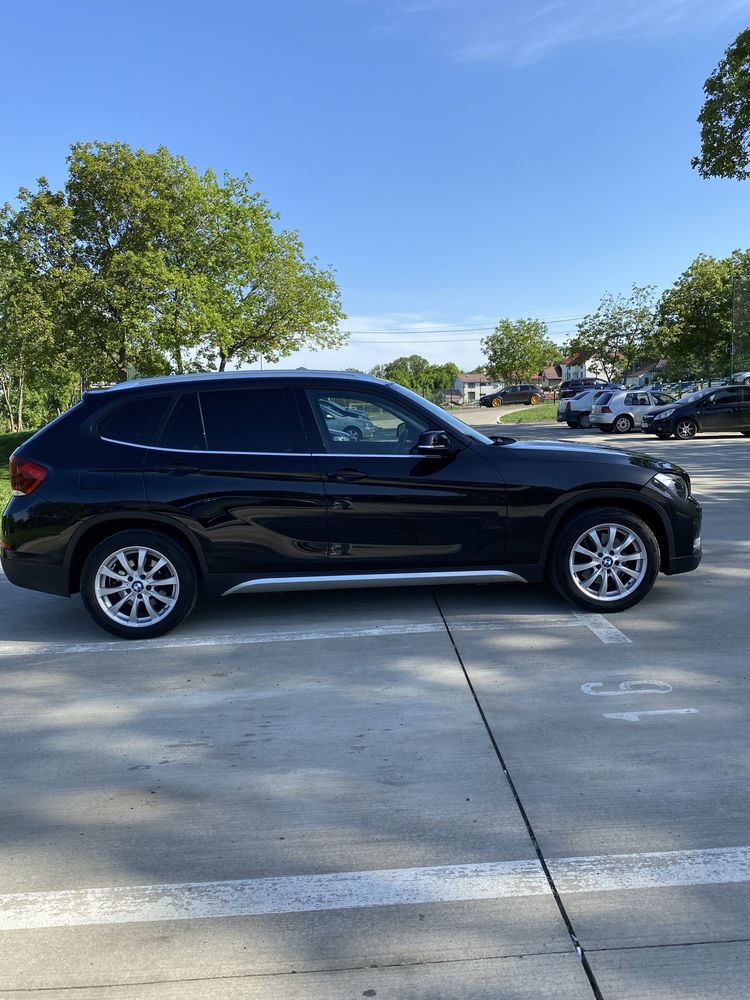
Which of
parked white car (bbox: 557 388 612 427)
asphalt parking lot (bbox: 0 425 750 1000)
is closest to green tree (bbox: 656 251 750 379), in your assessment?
parked white car (bbox: 557 388 612 427)

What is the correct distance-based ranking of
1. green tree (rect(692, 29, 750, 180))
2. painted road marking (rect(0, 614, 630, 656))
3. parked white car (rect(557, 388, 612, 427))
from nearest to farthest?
1. painted road marking (rect(0, 614, 630, 656))
2. green tree (rect(692, 29, 750, 180))
3. parked white car (rect(557, 388, 612, 427))

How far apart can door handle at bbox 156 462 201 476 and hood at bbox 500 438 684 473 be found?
6.92 feet

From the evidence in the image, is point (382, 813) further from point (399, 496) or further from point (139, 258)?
point (139, 258)

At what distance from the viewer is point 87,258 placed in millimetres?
25406

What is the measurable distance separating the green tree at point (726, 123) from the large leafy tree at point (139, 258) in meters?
15.0

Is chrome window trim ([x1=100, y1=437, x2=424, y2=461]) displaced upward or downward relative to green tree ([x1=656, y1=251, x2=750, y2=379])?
downward

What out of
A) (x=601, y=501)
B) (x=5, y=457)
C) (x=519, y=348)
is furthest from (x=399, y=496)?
(x=519, y=348)

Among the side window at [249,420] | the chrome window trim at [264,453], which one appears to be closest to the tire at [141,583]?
the chrome window trim at [264,453]

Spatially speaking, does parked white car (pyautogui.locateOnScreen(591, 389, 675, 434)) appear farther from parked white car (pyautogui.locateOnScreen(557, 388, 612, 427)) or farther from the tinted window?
the tinted window

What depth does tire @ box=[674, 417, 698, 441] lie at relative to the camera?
2312 cm

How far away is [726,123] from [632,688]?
Answer: 862 inches

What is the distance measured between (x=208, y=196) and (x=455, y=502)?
961 inches

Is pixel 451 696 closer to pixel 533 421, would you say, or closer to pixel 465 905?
pixel 465 905

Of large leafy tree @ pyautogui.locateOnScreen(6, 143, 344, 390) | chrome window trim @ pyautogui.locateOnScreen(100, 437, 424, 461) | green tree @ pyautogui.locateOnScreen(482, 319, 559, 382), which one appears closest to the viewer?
chrome window trim @ pyautogui.locateOnScreen(100, 437, 424, 461)
